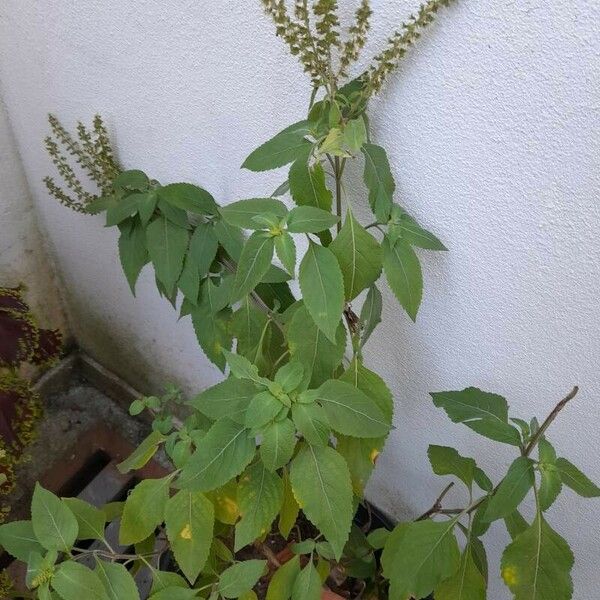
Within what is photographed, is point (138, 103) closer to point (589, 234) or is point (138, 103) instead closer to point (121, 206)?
point (121, 206)

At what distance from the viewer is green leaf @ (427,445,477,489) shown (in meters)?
0.84

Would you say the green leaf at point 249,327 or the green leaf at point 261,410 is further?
the green leaf at point 249,327

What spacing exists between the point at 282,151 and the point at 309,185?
2.0 inches

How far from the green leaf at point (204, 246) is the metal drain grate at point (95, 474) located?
2.50 feet

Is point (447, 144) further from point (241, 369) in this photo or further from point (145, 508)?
point (145, 508)

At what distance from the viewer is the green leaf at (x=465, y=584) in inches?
32.3

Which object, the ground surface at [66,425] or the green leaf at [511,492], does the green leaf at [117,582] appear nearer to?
the green leaf at [511,492]

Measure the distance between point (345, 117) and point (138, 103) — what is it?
42 cm

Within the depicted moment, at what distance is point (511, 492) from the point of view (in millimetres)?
714

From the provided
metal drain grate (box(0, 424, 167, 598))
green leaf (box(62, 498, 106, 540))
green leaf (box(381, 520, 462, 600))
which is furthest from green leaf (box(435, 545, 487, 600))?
metal drain grate (box(0, 424, 167, 598))

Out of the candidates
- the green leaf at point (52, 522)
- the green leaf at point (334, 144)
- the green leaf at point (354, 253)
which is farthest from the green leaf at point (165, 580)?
the green leaf at point (334, 144)

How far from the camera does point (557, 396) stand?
Answer: 2.73 feet

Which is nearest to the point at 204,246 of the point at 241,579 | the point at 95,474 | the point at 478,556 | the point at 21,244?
the point at 241,579

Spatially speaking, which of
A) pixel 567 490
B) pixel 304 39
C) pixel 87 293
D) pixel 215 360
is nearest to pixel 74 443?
pixel 87 293
